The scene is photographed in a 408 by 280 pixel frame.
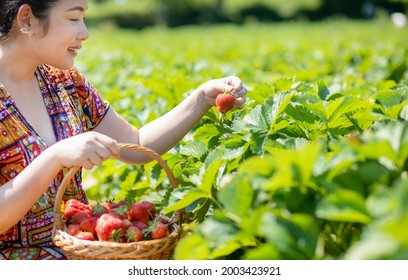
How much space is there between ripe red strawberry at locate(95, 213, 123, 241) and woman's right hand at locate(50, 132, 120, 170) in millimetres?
166

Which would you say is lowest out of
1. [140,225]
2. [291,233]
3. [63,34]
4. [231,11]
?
[231,11]

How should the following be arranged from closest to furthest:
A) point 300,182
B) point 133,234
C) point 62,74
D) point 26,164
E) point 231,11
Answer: point 300,182 < point 133,234 < point 26,164 < point 62,74 < point 231,11

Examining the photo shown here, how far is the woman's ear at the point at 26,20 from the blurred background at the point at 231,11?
158ft

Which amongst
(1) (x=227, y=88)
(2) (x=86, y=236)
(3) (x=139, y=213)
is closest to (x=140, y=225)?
(3) (x=139, y=213)

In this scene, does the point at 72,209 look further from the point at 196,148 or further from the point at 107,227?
the point at 196,148

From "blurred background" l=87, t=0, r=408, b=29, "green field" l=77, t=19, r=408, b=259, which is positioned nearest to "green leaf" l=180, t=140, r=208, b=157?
"green field" l=77, t=19, r=408, b=259

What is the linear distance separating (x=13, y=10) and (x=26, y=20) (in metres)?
0.06

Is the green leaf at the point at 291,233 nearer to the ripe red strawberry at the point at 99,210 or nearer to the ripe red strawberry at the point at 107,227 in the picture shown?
the ripe red strawberry at the point at 107,227

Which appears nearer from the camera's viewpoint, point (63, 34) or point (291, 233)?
point (291, 233)

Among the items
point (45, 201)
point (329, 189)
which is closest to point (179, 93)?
point (45, 201)

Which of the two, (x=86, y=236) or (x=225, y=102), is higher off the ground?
(x=225, y=102)

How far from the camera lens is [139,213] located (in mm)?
2055

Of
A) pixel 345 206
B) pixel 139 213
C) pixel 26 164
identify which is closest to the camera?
pixel 345 206

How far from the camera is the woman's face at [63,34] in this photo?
90.0 inches
